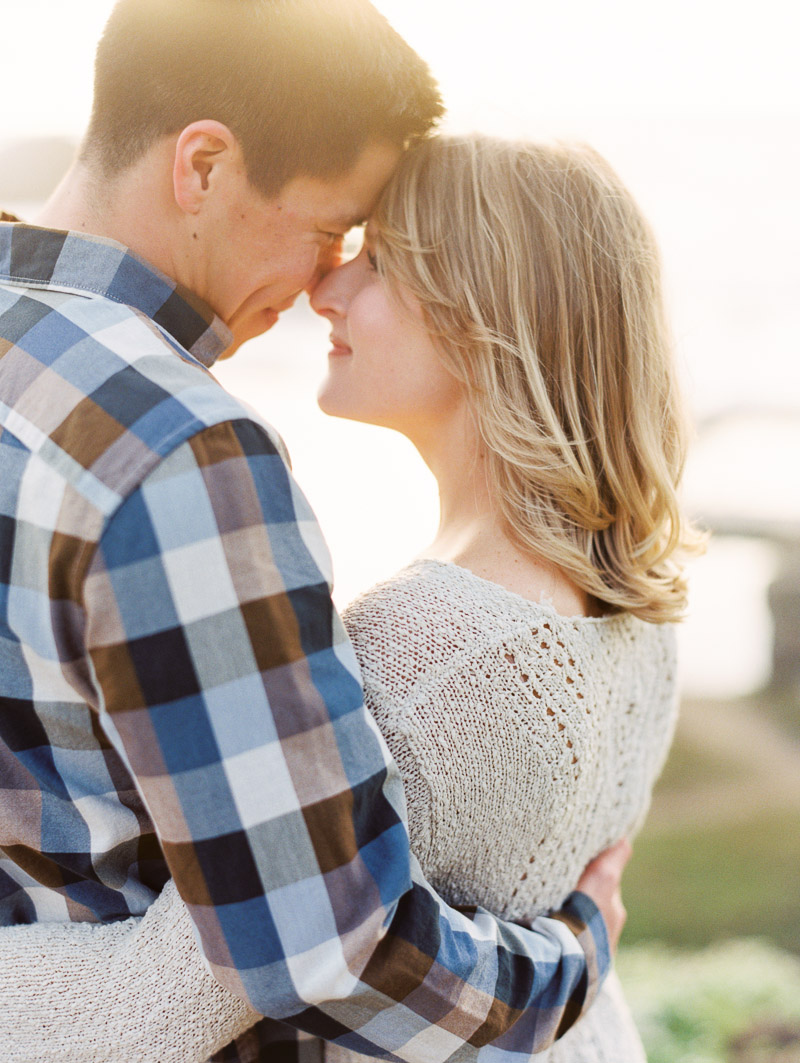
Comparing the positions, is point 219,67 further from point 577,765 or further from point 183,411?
point 577,765

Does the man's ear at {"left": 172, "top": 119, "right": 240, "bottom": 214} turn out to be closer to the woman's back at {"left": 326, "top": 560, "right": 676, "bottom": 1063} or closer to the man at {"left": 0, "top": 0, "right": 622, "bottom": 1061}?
the man at {"left": 0, "top": 0, "right": 622, "bottom": 1061}

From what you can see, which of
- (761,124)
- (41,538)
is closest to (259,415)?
(41,538)

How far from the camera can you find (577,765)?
A: 47.7 inches

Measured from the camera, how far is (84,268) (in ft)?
3.32

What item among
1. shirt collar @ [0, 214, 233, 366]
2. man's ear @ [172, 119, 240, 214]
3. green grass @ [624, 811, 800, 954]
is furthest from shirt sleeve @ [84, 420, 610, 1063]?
green grass @ [624, 811, 800, 954]

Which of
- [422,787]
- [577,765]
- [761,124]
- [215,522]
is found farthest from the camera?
[761,124]

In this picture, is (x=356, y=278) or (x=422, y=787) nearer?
(x=422, y=787)

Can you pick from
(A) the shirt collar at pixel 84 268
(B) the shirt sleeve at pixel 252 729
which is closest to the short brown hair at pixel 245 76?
(A) the shirt collar at pixel 84 268

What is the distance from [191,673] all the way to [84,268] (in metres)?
0.53

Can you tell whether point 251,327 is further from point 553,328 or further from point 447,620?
point 447,620

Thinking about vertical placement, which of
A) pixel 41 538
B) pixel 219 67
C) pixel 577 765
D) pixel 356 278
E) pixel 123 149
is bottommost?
pixel 577 765

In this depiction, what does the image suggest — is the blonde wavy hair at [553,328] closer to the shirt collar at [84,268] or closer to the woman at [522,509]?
the woman at [522,509]

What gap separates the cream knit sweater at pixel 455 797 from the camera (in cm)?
96

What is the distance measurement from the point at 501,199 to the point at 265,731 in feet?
3.21
